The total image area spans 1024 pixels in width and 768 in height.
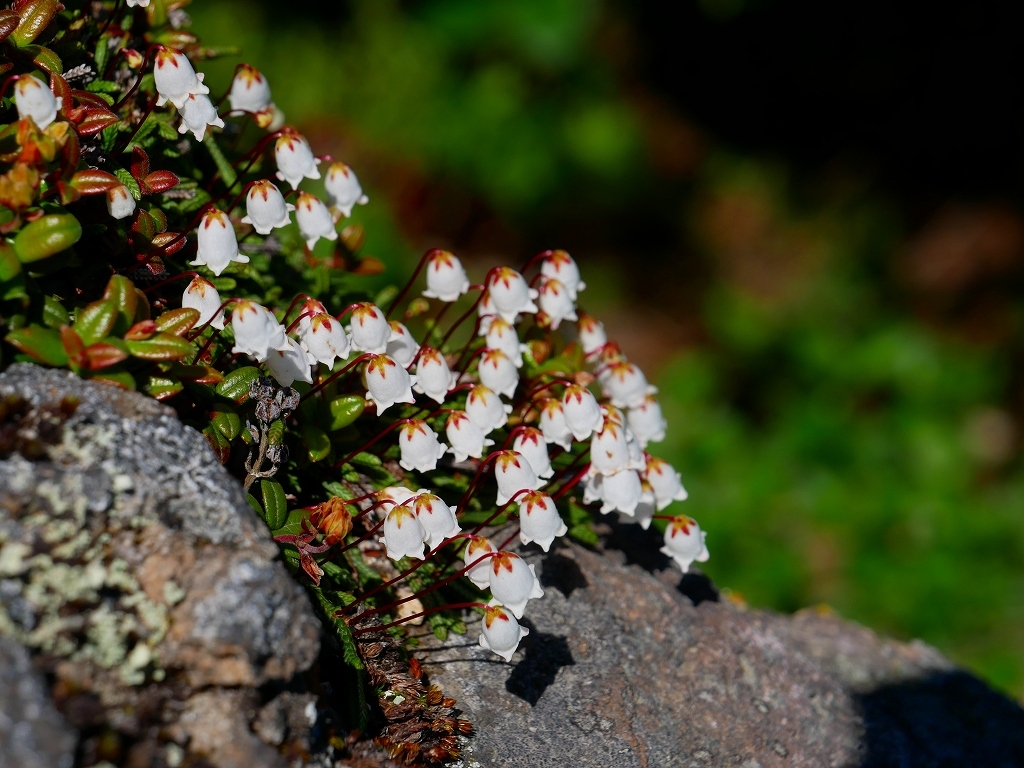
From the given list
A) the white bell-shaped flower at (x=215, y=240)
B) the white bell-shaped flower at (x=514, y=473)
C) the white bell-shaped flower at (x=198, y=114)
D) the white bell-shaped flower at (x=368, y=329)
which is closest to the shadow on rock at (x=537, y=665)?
the white bell-shaped flower at (x=514, y=473)

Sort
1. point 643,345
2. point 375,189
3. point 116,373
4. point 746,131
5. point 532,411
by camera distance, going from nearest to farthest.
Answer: point 116,373, point 532,411, point 375,189, point 643,345, point 746,131

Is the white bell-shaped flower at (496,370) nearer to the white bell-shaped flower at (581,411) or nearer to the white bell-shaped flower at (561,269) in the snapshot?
the white bell-shaped flower at (581,411)


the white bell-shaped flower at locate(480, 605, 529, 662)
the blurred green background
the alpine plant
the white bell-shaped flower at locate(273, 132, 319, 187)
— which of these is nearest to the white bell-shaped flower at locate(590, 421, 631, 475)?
the alpine plant

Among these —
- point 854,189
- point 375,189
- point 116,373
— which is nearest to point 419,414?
point 116,373

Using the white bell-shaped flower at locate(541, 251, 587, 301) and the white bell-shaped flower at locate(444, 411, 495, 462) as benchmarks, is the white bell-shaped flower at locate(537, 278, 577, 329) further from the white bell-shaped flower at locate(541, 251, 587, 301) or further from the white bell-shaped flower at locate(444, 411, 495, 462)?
the white bell-shaped flower at locate(444, 411, 495, 462)

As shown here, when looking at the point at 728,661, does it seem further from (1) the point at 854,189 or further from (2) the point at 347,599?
(1) the point at 854,189
